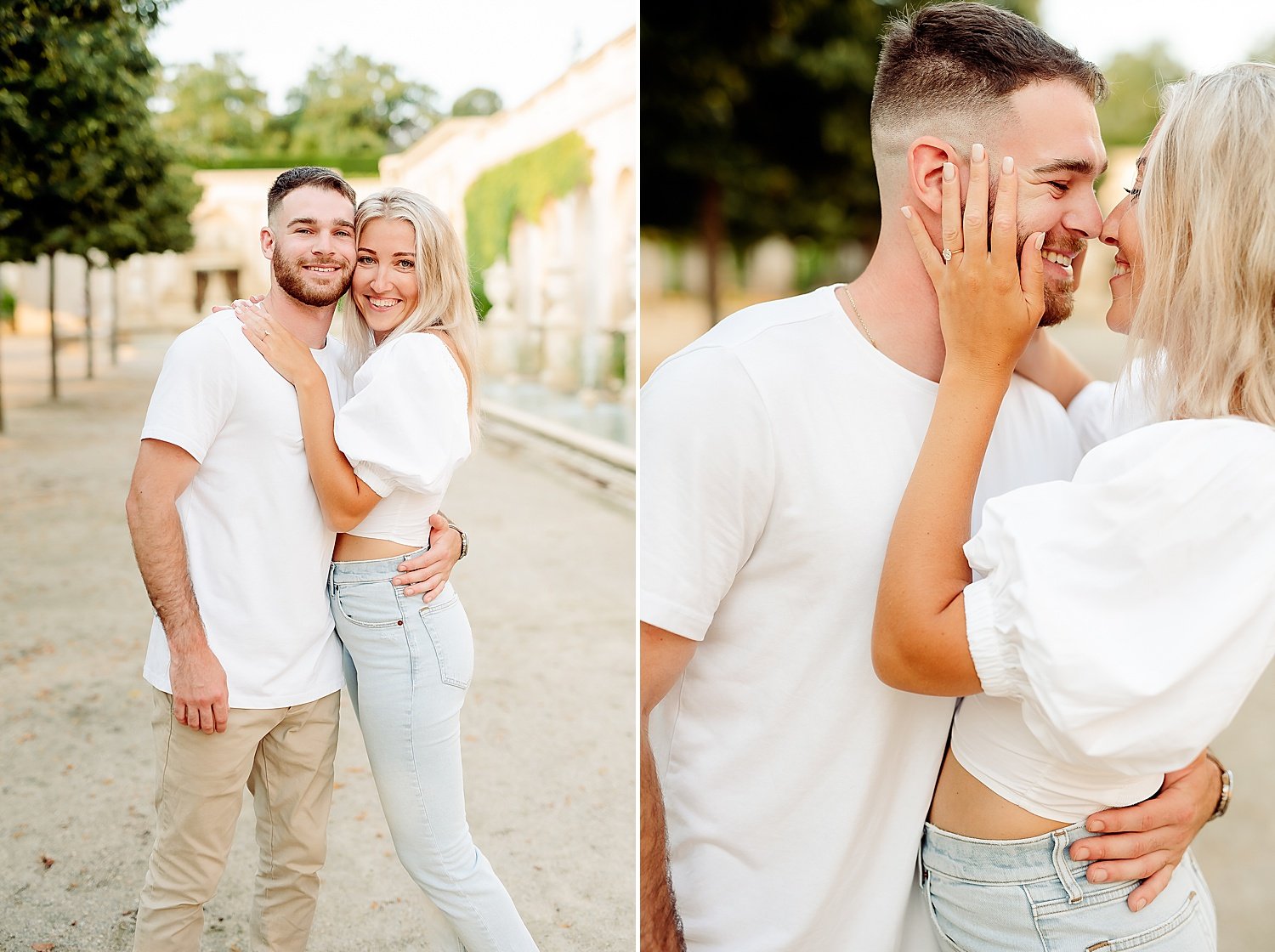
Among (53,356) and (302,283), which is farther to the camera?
(53,356)

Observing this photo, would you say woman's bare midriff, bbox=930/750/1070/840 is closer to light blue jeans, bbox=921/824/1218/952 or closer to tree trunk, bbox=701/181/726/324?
light blue jeans, bbox=921/824/1218/952

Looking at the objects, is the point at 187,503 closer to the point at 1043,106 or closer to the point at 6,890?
the point at 1043,106

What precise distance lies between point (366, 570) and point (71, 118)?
3.22 metres

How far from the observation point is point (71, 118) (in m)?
4.12

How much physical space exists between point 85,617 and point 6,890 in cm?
255

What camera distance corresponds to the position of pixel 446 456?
5.82 ft

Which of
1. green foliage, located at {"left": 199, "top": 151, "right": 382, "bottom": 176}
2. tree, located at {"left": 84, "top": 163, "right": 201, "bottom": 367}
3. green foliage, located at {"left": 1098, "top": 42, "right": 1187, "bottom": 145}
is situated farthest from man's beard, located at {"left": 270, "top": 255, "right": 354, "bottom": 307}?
green foliage, located at {"left": 1098, "top": 42, "right": 1187, "bottom": 145}

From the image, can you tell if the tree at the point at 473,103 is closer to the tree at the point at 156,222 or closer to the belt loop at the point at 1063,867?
the tree at the point at 156,222

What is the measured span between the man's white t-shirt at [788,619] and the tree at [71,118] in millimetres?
2490

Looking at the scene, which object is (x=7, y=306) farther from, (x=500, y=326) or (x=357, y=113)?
(x=357, y=113)

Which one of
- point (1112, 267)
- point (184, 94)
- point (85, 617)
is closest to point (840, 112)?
point (184, 94)

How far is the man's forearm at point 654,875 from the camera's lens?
5.32 feet

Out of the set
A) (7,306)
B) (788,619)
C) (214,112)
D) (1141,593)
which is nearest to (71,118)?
(214,112)

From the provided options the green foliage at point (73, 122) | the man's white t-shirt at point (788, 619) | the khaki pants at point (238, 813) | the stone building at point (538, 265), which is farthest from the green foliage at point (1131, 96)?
the khaki pants at point (238, 813)
